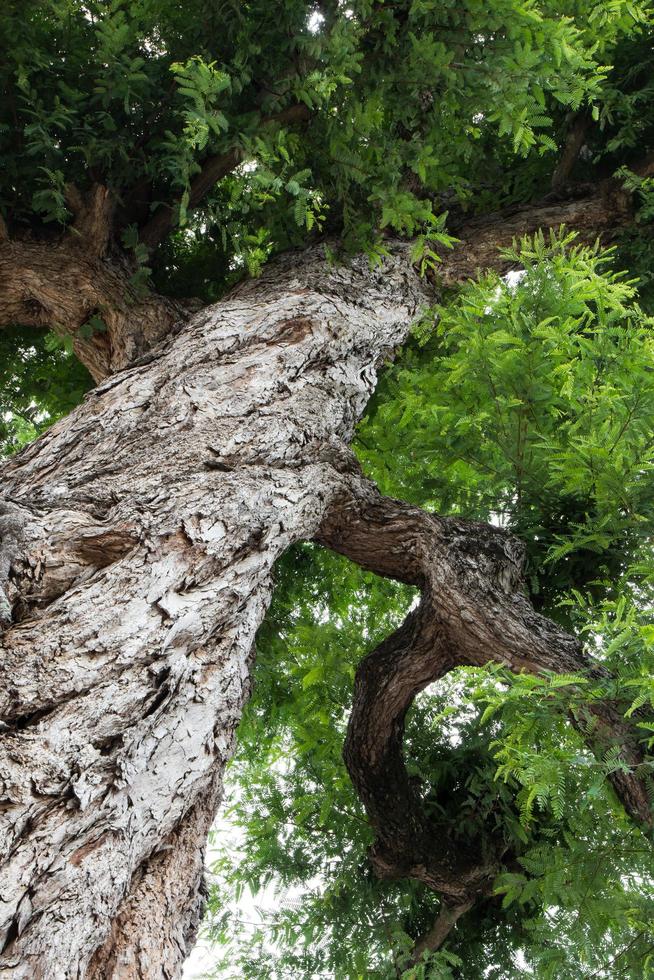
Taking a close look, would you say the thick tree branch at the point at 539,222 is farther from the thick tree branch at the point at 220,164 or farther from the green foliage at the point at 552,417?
the thick tree branch at the point at 220,164

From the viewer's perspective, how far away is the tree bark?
6.38ft

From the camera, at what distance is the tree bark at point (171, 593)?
1.95 m

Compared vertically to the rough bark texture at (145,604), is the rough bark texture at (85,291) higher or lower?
higher

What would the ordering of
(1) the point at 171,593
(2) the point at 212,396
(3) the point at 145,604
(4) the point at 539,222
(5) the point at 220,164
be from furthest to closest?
(4) the point at 539,222 < (5) the point at 220,164 < (2) the point at 212,396 < (1) the point at 171,593 < (3) the point at 145,604

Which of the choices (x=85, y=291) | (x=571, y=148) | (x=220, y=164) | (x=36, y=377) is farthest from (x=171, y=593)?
(x=571, y=148)

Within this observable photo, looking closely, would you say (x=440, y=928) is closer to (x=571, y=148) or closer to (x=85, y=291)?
(x=85, y=291)

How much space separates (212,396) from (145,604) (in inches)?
48.3

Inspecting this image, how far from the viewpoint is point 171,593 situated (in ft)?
8.41

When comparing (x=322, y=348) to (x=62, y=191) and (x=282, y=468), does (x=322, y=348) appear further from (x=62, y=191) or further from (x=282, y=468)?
(x=62, y=191)

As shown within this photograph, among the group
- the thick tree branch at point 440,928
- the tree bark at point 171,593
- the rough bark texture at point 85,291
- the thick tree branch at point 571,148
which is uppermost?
the rough bark texture at point 85,291

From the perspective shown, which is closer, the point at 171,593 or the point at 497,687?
the point at 171,593

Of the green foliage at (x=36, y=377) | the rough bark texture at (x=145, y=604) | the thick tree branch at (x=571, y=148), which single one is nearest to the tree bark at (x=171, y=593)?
the rough bark texture at (x=145, y=604)

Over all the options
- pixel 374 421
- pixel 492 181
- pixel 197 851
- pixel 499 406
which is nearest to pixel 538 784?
pixel 197 851

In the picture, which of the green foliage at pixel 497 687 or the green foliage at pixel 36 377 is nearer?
the green foliage at pixel 497 687
